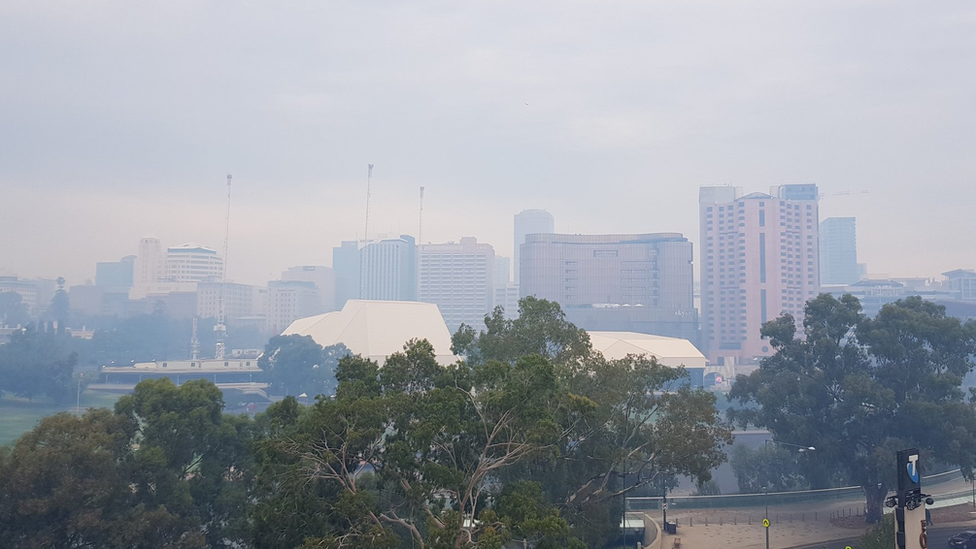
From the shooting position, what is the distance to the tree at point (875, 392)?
1539 inches

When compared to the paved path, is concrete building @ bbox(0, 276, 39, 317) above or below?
above

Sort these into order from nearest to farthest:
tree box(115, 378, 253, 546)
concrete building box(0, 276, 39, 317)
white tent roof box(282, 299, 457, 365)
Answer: tree box(115, 378, 253, 546)
white tent roof box(282, 299, 457, 365)
concrete building box(0, 276, 39, 317)

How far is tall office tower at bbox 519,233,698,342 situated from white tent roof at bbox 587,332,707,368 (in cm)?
4635

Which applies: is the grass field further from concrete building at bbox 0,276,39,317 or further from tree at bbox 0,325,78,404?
concrete building at bbox 0,276,39,317

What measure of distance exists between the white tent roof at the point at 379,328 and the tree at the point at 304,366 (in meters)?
4.75

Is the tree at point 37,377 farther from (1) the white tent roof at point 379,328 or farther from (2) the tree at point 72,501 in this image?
(2) the tree at point 72,501

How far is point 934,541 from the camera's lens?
35.9 m

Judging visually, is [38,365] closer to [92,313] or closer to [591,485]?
[591,485]

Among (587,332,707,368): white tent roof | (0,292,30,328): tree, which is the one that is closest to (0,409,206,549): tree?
(587,332,707,368): white tent roof

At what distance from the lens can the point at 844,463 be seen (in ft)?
139

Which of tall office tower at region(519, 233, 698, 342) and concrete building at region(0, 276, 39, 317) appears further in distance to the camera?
concrete building at region(0, 276, 39, 317)

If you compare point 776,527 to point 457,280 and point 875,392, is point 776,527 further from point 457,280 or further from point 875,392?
point 457,280

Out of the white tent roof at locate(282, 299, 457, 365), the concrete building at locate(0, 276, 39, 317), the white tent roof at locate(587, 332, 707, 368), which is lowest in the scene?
the white tent roof at locate(587, 332, 707, 368)

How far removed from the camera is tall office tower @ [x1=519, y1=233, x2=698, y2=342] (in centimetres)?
16162
